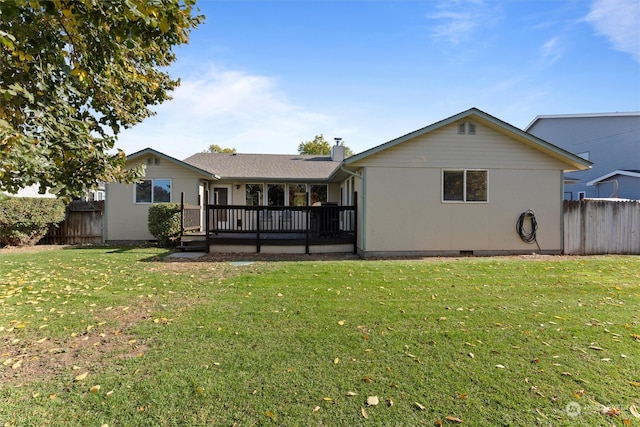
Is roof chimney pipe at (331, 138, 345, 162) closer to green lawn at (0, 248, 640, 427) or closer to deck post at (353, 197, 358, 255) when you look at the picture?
deck post at (353, 197, 358, 255)

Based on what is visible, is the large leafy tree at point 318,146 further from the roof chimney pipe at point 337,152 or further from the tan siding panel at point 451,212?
the tan siding panel at point 451,212

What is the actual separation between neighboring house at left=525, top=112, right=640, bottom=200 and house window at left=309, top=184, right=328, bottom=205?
48.0 ft

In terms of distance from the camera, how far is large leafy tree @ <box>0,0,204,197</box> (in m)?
2.81

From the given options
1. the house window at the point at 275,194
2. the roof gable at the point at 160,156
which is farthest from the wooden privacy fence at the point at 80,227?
the house window at the point at 275,194

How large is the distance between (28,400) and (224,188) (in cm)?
1427

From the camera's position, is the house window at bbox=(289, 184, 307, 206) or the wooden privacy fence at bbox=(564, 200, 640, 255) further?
the house window at bbox=(289, 184, 307, 206)

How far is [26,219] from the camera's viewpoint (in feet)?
41.2

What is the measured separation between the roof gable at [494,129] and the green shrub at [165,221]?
22.2 ft

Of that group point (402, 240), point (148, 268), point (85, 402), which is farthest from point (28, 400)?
point (402, 240)

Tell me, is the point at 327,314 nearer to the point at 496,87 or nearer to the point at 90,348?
the point at 90,348

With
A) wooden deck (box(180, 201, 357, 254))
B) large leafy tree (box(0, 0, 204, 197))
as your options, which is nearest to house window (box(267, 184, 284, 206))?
wooden deck (box(180, 201, 357, 254))

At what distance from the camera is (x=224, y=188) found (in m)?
16.4

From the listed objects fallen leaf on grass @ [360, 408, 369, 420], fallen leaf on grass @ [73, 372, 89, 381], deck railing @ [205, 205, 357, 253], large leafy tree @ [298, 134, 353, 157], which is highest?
large leafy tree @ [298, 134, 353, 157]

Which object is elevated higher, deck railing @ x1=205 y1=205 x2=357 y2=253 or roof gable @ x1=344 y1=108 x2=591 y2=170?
roof gable @ x1=344 y1=108 x2=591 y2=170
